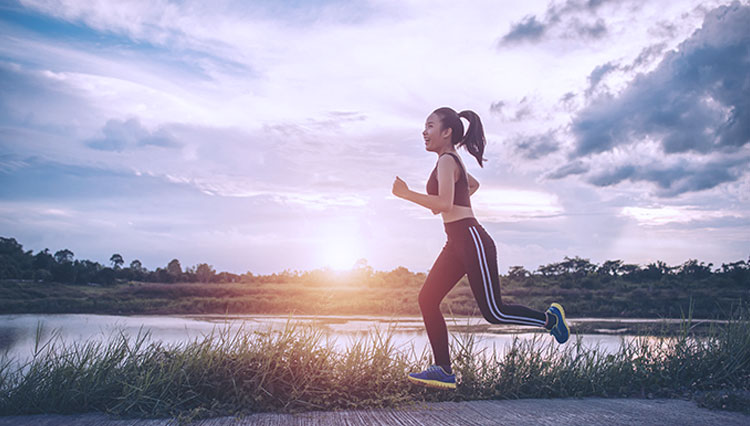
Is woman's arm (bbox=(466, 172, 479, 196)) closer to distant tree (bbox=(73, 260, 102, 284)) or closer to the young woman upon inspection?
the young woman

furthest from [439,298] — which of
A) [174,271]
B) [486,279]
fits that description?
[174,271]

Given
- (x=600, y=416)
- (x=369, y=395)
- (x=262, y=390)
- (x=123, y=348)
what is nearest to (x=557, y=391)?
(x=600, y=416)

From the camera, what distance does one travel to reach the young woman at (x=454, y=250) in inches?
144

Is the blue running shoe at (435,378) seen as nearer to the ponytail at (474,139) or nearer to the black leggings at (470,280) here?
the black leggings at (470,280)

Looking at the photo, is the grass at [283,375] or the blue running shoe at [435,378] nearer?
the grass at [283,375]

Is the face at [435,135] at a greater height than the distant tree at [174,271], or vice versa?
the face at [435,135]

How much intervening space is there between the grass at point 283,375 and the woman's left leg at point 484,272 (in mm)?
718

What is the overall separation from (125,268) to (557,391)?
11833mm

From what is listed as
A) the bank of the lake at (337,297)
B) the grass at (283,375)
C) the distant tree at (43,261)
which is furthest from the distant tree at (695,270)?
the distant tree at (43,261)

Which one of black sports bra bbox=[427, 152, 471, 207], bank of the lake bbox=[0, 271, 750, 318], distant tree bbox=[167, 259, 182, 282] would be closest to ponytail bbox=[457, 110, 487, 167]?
black sports bra bbox=[427, 152, 471, 207]

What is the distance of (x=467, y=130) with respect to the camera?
158 inches

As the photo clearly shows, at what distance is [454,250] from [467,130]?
1021 millimetres

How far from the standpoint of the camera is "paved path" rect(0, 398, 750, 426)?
3.20 m

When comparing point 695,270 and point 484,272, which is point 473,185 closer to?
point 484,272
